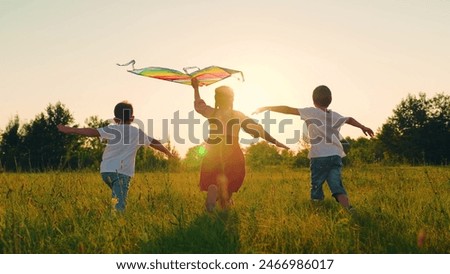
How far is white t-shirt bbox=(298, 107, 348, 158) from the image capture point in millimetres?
5922

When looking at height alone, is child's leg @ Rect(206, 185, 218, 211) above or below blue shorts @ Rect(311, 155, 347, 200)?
below

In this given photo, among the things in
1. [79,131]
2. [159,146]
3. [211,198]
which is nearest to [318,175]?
[211,198]

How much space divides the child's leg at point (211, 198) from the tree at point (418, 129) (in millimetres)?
50048

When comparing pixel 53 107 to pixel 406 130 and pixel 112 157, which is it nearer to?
pixel 406 130

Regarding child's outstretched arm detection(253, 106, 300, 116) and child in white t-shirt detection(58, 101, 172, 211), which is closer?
child in white t-shirt detection(58, 101, 172, 211)

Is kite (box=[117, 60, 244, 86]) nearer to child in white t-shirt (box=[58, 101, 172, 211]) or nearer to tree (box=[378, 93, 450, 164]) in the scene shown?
child in white t-shirt (box=[58, 101, 172, 211])

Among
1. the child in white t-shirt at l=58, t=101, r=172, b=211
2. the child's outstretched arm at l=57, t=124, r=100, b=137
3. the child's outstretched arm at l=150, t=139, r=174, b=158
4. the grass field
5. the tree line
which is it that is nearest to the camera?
the grass field

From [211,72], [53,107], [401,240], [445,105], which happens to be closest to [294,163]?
[211,72]

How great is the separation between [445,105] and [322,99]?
2405 inches

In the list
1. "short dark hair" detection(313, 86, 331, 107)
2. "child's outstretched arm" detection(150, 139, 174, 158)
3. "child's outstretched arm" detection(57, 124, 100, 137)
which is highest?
"short dark hair" detection(313, 86, 331, 107)

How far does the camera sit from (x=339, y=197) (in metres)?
5.56

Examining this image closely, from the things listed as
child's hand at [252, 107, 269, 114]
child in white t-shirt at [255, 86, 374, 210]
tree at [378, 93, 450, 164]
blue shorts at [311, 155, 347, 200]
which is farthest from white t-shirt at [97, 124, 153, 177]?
tree at [378, 93, 450, 164]

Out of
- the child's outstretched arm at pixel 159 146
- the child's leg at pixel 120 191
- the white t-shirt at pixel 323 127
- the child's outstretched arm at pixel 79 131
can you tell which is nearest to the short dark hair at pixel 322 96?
the white t-shirt at pixel 323 127

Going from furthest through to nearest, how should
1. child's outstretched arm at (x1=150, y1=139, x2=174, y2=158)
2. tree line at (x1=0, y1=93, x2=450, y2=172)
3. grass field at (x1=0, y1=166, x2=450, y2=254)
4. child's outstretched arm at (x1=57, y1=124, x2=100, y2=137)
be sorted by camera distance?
1. tree line at (x1=0, y1=93, x2=450, y2=172)
2. child's outstretched arm at (x1=150, y1=139, x2=174, y2=158)
3. child's outstretched arm at (x1=57, y1=124, x2=100, y2=137)
4. grass field at (x1=0, y1=166, x2=450, y2=254)
